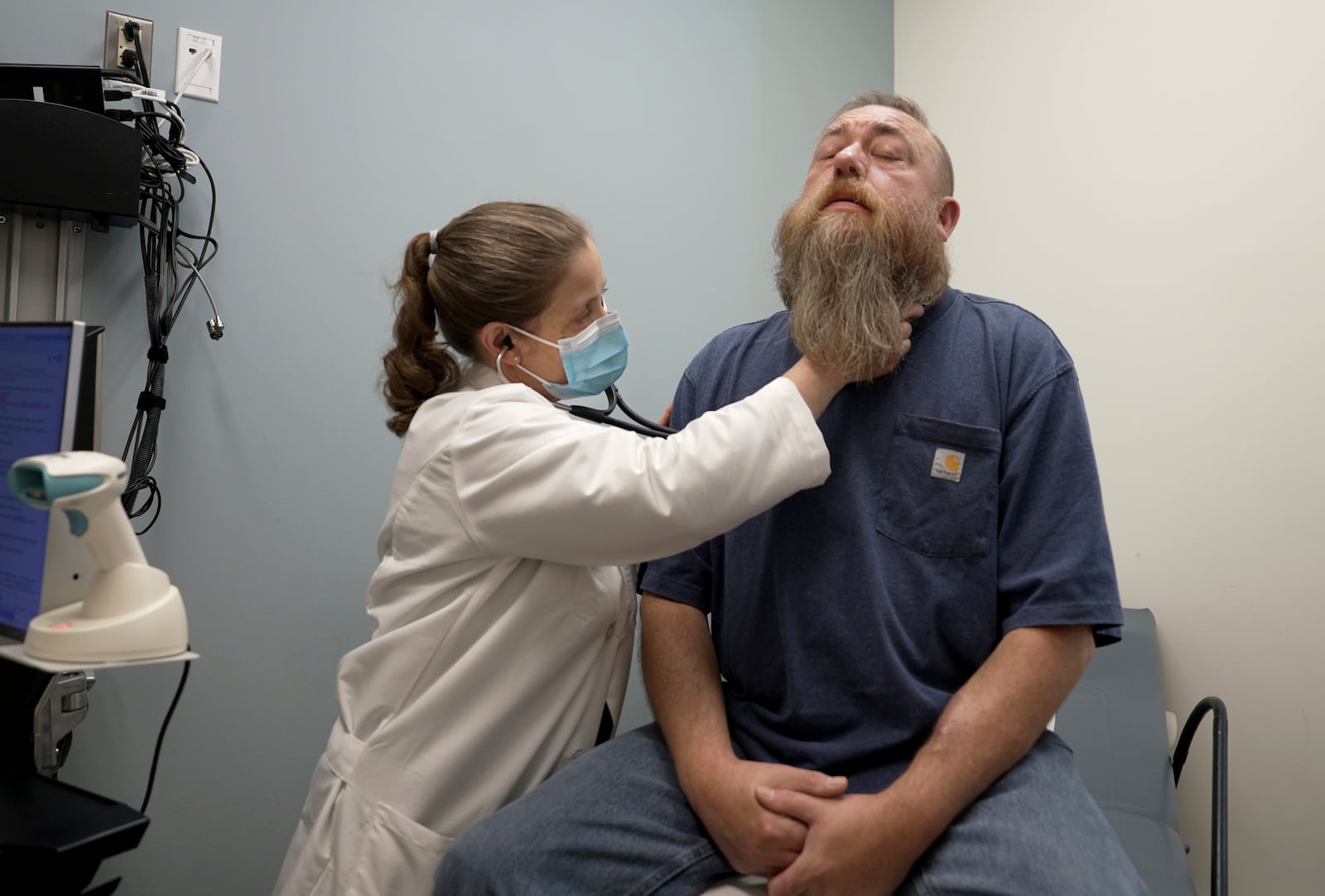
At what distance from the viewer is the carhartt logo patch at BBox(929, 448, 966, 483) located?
1195 millimetres

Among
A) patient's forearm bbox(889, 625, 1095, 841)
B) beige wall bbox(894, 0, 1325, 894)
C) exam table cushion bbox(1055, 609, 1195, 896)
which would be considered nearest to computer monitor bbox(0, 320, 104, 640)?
patient's forearm bbox(889, 625, 1095, 841)

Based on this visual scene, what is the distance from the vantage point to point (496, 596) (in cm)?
122

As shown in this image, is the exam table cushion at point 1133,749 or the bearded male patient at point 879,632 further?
the exam table cushion at point 1133,749

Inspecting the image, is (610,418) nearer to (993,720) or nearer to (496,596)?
(496,596)

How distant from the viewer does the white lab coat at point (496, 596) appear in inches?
43.1

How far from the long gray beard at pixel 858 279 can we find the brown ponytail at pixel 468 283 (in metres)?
0.36

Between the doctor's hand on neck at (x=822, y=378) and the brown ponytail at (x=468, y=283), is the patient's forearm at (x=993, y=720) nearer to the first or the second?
the doctor's hand on neck at (x=822, y=378)

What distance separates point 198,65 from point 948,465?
1467 millimetres

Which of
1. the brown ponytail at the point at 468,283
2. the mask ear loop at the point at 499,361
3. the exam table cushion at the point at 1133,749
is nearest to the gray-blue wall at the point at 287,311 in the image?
the brown ponytail at the point at 468,283

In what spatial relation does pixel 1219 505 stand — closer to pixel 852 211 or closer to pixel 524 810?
pixel 852 211

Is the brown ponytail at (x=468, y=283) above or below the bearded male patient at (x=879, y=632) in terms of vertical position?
above

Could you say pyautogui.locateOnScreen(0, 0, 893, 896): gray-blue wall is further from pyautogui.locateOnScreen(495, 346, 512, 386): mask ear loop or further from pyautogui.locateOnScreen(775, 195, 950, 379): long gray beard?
pyautogui.locateOnScreen(775, 195, 950, 379): long gray beard

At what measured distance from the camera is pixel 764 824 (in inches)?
40.3

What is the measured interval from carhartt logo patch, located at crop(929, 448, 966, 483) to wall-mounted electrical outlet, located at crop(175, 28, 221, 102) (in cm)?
141
